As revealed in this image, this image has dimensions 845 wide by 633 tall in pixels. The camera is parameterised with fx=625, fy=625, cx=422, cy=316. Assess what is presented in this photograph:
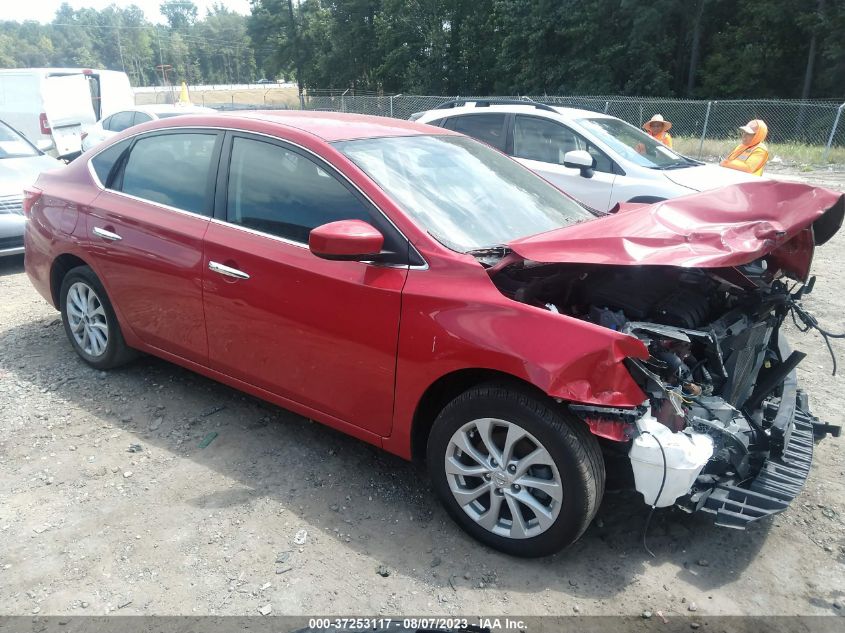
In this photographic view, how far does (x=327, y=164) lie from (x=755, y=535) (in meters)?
2.65

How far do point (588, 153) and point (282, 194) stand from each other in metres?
4.81

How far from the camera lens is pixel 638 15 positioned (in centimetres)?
3188

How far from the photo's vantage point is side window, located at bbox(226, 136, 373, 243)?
3.02 metres

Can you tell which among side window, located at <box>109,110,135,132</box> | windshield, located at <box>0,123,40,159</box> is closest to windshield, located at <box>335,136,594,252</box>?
windshield, located at <box>0,123,40,159</box>

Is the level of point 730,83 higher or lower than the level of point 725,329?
higher

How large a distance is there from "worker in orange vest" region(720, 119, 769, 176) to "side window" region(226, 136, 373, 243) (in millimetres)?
6943

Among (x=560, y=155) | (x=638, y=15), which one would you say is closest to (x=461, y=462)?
(x=560, y=155)

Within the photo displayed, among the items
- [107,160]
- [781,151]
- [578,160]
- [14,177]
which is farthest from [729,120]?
[107,160]

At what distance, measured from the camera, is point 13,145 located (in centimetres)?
797

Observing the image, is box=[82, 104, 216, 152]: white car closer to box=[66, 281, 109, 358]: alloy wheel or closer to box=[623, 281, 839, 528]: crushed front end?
box=[66, 281, 109, 358]: alloy wheel

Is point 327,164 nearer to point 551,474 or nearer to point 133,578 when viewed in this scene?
point 551,474

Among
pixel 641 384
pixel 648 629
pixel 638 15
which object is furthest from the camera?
pixel 638 15

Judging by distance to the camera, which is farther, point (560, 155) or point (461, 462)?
point (560, 155)

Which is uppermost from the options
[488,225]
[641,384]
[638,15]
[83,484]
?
[638,15]
